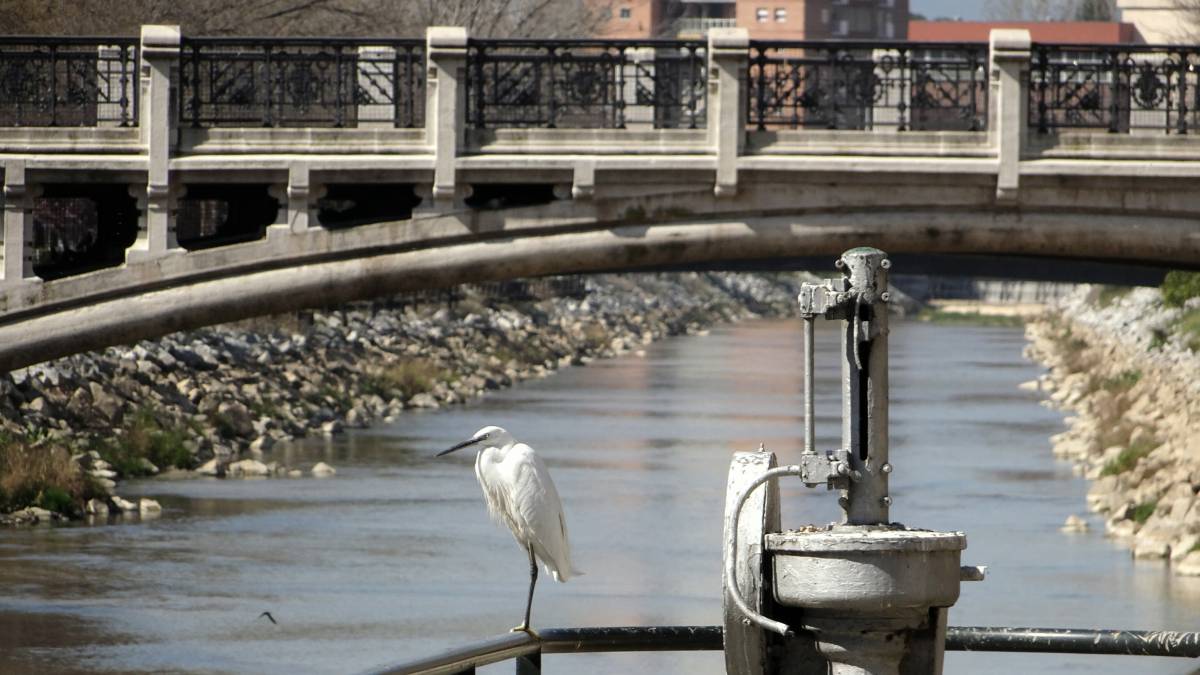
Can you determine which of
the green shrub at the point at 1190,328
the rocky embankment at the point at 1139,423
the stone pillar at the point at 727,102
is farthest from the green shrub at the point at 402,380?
the stone pillar at the point at 727,102

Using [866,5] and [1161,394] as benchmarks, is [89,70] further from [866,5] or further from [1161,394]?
[866,5]

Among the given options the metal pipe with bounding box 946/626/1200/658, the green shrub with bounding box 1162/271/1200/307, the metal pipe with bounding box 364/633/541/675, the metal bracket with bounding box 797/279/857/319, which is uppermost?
the metal bracket with bounding box 797/279/857/319

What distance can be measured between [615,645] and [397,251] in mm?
10204

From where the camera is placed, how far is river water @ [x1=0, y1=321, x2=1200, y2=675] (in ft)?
60.5

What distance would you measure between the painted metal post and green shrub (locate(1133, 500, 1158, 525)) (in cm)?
1765

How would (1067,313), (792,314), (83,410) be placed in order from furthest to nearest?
(792,314) < (1067,313) < (83,410)

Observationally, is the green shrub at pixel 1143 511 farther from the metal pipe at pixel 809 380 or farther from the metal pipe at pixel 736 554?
the metal pipe at pixel 736 554

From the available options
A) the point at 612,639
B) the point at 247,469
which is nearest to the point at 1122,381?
the point at 247,469

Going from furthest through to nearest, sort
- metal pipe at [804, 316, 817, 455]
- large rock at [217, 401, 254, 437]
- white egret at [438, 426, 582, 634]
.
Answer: large rock at [217, 401, 254, 437] → white egret at [438, 426, 582, 634] → metal pipe at [804, 316, 817, 455]

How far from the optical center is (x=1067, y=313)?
271 ft

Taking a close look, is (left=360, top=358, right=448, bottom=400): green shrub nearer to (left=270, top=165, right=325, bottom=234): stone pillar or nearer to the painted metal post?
(left=270, top=165, right=325, bottom=234): stone pillar

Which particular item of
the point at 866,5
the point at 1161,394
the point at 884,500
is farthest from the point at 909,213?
the point at 866,5

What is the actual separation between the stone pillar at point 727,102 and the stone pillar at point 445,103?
1860 mm

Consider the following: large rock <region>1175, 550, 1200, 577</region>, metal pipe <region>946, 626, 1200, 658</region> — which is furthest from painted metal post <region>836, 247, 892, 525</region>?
large rock <region>1175, 550, 1200, 577</region>
